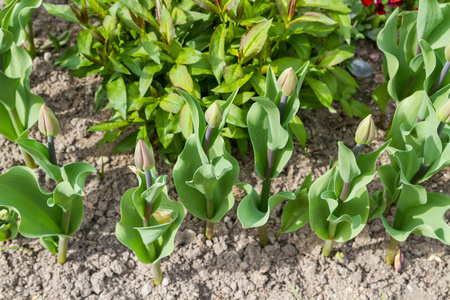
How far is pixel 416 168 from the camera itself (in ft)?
6.31

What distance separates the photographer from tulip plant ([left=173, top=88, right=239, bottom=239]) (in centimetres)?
173

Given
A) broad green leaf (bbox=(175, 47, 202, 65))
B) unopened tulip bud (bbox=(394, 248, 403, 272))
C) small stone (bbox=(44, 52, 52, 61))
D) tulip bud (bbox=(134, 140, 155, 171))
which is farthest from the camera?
small stone (bbox=(44, 52, 52, 61))

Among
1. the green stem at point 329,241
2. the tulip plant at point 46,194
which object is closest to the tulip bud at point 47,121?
the tulip plant at point 46,194

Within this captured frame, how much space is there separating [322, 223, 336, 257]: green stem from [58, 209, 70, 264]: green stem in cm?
90

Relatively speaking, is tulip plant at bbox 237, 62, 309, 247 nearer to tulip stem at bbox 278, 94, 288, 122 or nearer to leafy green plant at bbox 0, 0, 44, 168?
tulip stem at bbox 278, 94, 288, 122

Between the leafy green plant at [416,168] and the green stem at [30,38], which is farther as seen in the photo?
the green stem at [30,38]

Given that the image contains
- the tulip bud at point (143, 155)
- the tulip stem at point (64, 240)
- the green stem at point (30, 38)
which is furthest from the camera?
the green stem at point (30, 38)

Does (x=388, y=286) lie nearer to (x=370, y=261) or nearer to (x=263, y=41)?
(x=370, y=261)

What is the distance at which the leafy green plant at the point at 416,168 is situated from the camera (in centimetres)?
185

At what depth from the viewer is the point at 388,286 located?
213 centimetres

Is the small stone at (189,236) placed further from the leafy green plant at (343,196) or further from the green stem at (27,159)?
the green stem at (27,159)

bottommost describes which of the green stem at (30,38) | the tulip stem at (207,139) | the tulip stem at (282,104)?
the green stem at (30,38)

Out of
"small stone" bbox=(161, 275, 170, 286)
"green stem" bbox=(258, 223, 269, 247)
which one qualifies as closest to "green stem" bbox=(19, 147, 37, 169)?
"small stone" bbox=(161, 275, 170, 286)

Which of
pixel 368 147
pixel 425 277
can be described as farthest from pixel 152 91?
pixel 425 277
